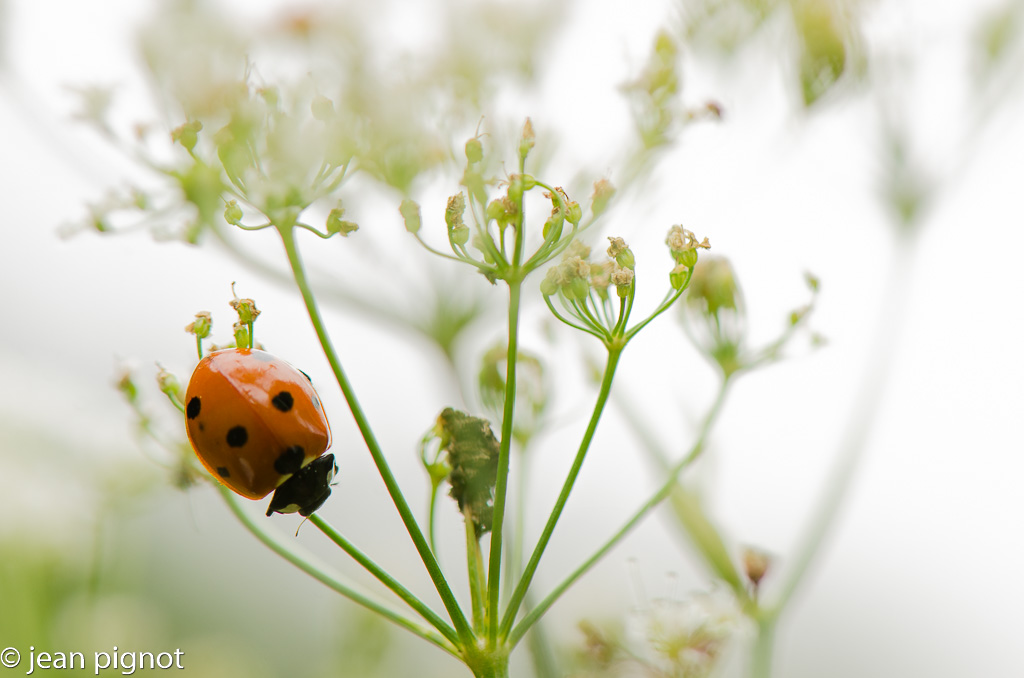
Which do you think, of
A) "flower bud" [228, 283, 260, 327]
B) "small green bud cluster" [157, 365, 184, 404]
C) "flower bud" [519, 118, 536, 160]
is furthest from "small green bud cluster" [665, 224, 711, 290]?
"small green bud cluster" [157, 365, 184, 404]

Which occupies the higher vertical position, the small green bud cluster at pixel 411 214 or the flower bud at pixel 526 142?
the flower bud at pixel 526 142

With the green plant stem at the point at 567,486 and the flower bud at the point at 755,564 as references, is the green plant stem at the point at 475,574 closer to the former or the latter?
the green plant stem at the point at 567,486

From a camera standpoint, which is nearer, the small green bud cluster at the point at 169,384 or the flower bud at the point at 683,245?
the flower bud at the point at 683,245

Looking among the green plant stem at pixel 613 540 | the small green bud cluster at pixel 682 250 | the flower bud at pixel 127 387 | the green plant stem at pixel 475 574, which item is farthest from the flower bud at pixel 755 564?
the flower bud at pixel 127 387

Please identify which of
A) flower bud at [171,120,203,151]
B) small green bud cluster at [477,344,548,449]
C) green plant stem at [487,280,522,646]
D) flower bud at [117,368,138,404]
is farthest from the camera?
small green bud cluster at [477,344,548,449]

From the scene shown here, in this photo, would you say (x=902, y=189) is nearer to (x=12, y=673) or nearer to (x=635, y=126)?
(x=635, y=126)

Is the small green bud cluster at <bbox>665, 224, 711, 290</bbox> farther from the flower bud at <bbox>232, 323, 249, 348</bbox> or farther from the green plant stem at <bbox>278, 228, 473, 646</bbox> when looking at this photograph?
the flower bud at <bbox>232, 323, 249, 348</bbox>

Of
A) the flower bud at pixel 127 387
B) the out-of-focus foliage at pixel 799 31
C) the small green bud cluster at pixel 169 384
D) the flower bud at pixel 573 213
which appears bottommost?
the flower bud at pixel 573 213
